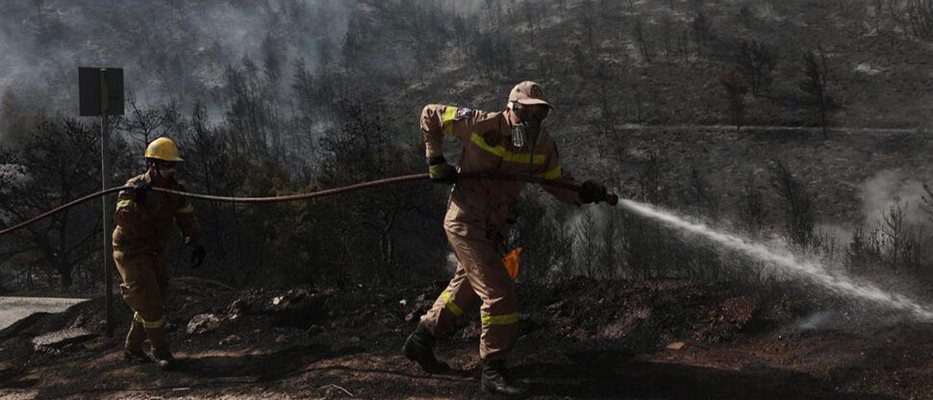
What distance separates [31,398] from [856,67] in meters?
65.6

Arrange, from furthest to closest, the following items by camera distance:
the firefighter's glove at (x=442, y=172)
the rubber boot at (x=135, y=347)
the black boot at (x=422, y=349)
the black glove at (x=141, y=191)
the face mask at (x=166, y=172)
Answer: the rubber boot at (x=135, y=347) < the face mask at (x=166, y=172) < the black glove at (x=141, y=191) < the black boot at (x=422, y=349) < the firefighter's glove at (x=442, y=172)

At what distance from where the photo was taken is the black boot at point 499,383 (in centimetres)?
350

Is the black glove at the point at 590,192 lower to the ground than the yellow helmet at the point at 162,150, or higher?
lower

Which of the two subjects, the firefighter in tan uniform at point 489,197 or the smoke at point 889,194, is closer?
the firefighter in tan uniform at point 489,197

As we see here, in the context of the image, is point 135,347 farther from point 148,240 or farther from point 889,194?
point 889,194

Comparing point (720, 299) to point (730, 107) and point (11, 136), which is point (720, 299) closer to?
point (730, 107)

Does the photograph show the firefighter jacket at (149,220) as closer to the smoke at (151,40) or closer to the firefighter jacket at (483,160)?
the firefighter jacket at (483,160)

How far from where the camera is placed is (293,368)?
475 cm

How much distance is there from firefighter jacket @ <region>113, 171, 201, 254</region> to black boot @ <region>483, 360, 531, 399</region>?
2.88 meters

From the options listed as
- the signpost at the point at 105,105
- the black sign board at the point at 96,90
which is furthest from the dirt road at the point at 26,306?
the black sign board at the point at 96,90

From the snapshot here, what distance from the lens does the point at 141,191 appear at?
5.07 meters

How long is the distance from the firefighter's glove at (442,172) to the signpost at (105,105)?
423 cm

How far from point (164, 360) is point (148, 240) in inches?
38.7

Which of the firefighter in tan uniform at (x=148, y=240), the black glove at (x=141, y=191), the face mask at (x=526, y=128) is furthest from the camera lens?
the firefighter in tan uniform at (x=148, y=240)
